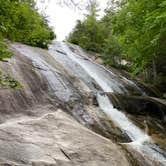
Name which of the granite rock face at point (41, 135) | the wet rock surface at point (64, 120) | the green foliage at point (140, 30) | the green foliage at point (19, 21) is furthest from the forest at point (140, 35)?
the green foliage at point (19, 21)

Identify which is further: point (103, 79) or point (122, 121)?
point (103, 79)

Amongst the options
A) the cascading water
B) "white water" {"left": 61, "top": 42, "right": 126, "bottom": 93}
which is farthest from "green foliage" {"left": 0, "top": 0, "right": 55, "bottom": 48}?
"white water" {"left": 61, "top": 42, "right": 126, "bottom": 93}

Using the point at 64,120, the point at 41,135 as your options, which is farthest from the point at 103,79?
the point at 41,135

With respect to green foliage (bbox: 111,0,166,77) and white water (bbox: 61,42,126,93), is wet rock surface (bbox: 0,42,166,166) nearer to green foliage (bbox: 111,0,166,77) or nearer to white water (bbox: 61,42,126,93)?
white water (bbox: 61,42,126,93)

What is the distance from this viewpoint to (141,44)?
1639 centimetres

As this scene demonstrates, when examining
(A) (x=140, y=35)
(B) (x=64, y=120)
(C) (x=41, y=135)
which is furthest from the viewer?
(A) (x=140, y=35)

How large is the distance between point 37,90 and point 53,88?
1086 millimetres

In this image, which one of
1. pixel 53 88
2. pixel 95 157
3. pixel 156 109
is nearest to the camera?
pixel 95 157

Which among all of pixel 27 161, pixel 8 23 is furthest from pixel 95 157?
pixel 8 23

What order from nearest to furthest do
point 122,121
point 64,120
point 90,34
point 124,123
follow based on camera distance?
point 64,120 → point 124,123 → point 122,121 → point 90,34

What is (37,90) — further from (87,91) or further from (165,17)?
(165,17)

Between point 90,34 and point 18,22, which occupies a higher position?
point 90,34

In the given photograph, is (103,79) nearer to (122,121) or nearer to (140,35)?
(140,35)

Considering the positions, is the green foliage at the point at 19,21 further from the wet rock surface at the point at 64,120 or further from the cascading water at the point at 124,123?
the cascading water at the point at 124,123
